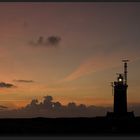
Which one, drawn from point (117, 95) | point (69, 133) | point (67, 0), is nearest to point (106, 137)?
point (69, 133)

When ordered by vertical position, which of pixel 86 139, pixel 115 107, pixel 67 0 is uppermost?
pixel 67 0

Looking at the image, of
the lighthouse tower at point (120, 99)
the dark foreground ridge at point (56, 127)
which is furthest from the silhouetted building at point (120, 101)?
the dark foreground ridge at point (56, 127)

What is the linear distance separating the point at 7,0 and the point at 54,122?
3162 mm

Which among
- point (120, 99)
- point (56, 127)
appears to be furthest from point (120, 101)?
point (56, 127)

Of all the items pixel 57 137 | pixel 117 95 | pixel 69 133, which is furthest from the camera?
pixel 117 95

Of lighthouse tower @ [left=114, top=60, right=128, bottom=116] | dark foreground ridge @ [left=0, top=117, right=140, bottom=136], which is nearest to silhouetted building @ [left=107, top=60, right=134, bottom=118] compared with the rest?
lighthouse tower @ [left=114, top=60, right=128, bottom=116]

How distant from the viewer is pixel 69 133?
8.95 meters

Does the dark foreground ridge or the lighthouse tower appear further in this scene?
the lighthouse tower

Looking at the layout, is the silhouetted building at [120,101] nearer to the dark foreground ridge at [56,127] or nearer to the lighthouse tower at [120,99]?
the lighthouse tower at [120,99]

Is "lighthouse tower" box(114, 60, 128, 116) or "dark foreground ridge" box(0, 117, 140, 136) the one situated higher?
"lighthouse tower" box(114, 60, 128, 116)

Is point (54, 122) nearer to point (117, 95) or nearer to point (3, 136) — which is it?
point (3, 136)

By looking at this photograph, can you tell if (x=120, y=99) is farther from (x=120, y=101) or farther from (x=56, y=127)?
(x=56, y=127)

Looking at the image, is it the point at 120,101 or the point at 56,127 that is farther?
the point at 120,101

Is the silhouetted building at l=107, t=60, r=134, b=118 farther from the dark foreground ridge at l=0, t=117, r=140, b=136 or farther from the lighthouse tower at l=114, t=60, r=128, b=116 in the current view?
the dark foreground ridge at l=0, t=117, r=140, b=136
